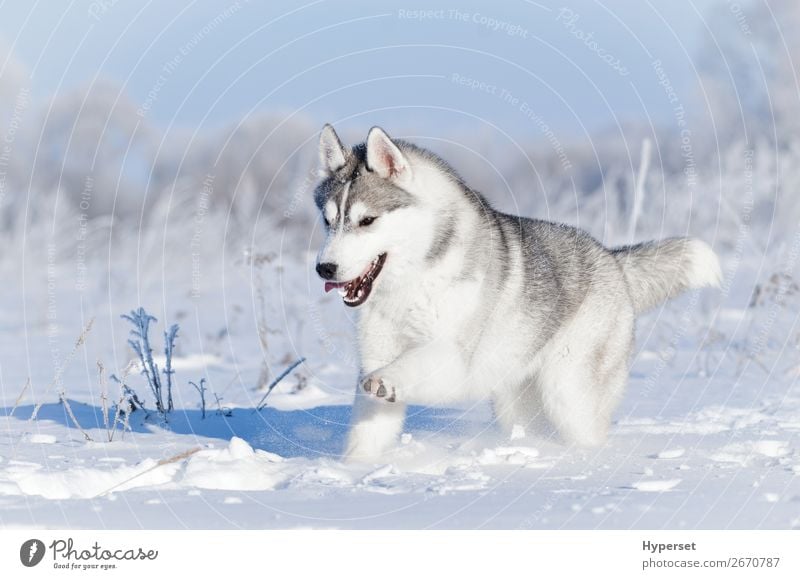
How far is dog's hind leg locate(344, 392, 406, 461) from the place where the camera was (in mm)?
6582

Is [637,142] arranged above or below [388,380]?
above

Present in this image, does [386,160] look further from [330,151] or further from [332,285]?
[332,285]

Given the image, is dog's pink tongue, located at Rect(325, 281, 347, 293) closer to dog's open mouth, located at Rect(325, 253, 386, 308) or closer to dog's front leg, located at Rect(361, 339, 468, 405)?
dog's open mouth, located at Rect(325, 253, 386, 308)

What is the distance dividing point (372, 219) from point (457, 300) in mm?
739

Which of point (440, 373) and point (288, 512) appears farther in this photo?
point (440, 373)

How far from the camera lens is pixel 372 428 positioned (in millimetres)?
6590

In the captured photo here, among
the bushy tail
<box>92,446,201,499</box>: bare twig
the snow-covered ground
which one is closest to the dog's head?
the snow-covered ground

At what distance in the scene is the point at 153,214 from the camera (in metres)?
16.1

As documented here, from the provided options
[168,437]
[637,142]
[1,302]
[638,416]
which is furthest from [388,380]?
[637,142]

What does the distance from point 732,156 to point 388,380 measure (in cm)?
1277

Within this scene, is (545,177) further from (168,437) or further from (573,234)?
(168,437)

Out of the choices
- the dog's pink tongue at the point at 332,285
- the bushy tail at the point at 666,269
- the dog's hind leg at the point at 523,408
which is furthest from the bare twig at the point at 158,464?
the bushy tail at the point at 666,269

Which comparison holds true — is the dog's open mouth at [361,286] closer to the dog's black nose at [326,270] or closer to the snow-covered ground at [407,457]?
the dog's black nose at [326,270]

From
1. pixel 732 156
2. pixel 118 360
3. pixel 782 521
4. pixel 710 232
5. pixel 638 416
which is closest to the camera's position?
pixel 782 521
